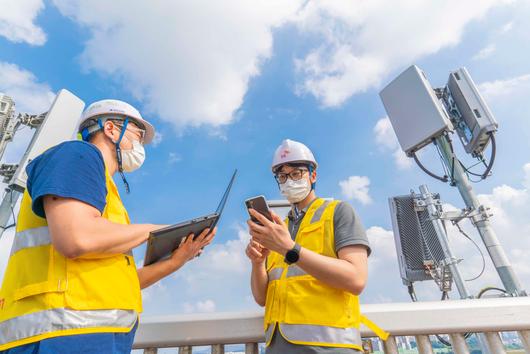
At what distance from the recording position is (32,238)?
139cm

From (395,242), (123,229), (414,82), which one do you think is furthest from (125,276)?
(414,82)

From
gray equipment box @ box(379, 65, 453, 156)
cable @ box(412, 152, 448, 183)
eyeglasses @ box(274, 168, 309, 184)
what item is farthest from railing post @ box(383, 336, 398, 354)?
cable @ box(412, 152, 448, 183)

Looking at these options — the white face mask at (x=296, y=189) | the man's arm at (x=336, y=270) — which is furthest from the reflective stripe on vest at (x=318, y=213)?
the man's arm at (x=336, y=270)

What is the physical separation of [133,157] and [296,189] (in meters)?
1.17

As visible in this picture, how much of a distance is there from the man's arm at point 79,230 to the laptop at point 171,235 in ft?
0.88

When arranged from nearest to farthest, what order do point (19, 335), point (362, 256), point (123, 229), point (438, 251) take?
1. point (19, 335)
2. point (123, 229)
3. point (362, 256)
4. point (438, 251)

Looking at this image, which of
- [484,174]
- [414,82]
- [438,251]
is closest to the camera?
[438,251]

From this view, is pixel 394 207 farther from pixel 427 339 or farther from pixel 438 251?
pixel 427 339

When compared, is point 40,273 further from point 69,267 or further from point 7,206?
point 7,206

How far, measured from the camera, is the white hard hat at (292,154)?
2404mm

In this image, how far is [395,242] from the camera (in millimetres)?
9734

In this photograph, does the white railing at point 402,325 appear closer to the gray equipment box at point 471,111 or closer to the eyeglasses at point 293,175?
the eyeglasses at point 293,175

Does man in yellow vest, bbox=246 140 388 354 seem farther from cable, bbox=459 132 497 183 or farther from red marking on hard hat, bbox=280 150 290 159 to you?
cable, bbox=459 132 497 183

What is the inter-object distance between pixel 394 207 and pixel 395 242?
111 centimetres
